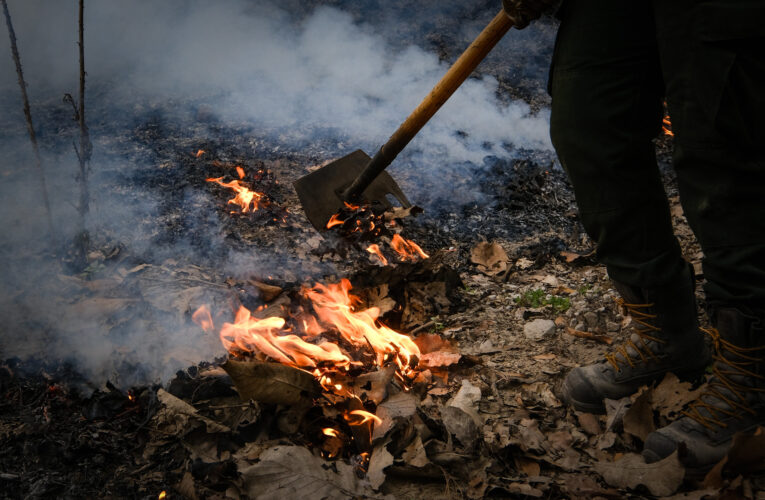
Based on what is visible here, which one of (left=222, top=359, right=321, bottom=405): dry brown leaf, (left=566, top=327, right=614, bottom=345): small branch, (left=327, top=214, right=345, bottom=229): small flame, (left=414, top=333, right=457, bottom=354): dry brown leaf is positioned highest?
(left=222, top=359, right=321, bottom=405): dry brown leaf

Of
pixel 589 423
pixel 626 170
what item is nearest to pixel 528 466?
pixel 589 423

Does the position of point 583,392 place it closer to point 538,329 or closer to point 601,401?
point 601,401

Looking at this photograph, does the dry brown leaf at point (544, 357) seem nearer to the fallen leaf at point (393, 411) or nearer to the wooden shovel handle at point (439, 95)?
the fallen leaf at point (393, 411)

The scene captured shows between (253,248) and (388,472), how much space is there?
198 cm

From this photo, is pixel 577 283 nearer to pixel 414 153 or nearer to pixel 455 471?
pixel 455 471

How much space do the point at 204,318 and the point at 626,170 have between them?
1.89 metres

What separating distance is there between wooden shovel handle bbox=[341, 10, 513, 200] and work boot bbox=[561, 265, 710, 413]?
120 centimetres

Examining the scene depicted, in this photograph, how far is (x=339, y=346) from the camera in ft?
7.01

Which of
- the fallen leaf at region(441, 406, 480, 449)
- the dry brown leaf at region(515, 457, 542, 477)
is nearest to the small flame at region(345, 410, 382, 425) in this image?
the fallen leaf at region(441, 406, 480, 449)

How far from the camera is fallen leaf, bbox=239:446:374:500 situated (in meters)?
1.41

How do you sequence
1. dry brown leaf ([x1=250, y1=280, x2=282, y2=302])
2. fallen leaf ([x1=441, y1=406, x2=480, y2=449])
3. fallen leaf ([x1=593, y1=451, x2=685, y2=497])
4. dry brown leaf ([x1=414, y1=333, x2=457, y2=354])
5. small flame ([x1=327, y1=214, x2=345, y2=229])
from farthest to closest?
small flame ([x1=327, y1=214, x2=345, y2=229]) → dry brown leaf ([x1=250, y1=280, x2=282, y2=302]) → dry brown leaf ([x1=414, y1=333, x2=457, y2=354]) → fallen leaf ([x1=441, y1=406, x2=480, y2=449]) → fallen leaf ([x1=593, y1=451, x2=685, y2=497])

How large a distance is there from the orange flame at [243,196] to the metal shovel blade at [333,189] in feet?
1.26

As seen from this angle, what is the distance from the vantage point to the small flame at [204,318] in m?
2.20

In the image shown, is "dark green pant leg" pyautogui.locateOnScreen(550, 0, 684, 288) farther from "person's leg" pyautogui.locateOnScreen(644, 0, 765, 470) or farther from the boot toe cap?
the boot toe cap
